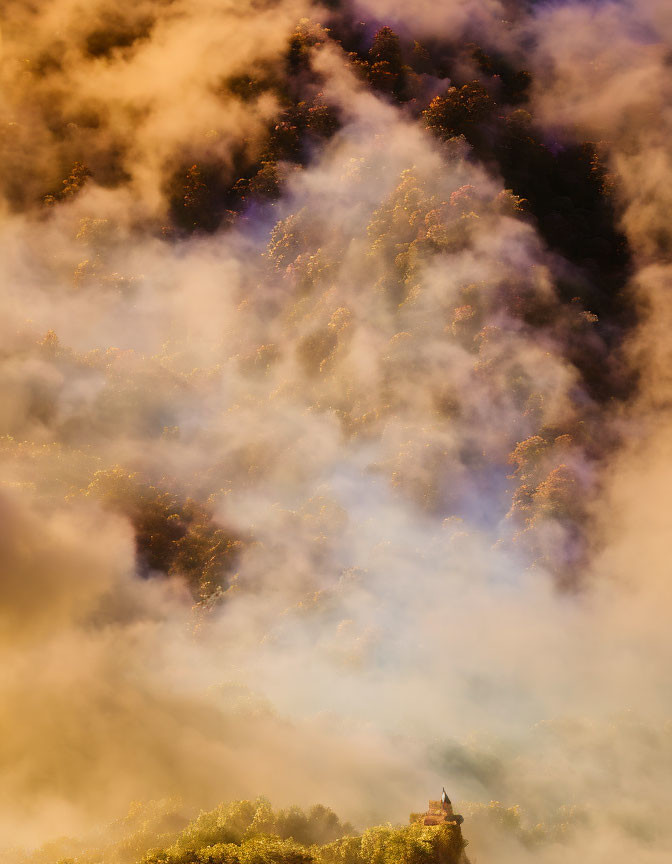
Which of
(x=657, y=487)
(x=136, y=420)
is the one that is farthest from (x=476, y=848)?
(x=136, y=420)

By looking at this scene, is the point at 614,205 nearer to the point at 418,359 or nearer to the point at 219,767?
the point at 418,359

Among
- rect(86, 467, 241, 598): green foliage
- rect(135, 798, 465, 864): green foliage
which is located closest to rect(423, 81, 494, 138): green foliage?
rect(86, 467, 241, 598): green foliage

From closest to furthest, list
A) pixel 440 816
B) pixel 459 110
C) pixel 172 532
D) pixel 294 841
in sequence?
pixel 440 816, pixel 294 841, pixel 172 532, pixel 459 110

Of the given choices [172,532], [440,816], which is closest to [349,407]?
[172,532]

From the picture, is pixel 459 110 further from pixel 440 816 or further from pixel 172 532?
pixel 440 816

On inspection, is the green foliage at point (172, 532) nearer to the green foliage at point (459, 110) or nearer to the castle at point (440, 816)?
the castle at point (440, 816)

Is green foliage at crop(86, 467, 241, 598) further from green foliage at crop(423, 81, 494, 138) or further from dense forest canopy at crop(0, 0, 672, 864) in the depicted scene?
green foliage at crop(423, 81, 494, 138)

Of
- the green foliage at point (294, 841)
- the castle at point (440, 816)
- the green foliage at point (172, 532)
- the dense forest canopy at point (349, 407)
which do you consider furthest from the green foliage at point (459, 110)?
the green foliage at point (294, 841)
